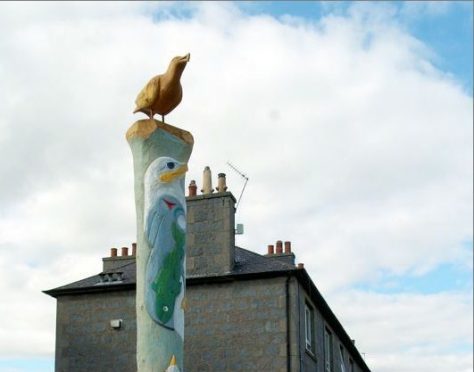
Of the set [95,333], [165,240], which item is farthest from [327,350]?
[165,240]

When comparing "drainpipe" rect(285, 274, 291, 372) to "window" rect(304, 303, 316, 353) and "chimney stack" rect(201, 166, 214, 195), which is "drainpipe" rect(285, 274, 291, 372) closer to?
"window" rect(304, 303, 316, 353)

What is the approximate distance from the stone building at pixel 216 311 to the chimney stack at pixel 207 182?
0.79ft

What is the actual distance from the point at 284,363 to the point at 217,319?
6.18 ft

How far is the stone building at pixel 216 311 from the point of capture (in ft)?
63.4

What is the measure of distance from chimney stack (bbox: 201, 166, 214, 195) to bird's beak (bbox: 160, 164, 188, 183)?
6633 mm

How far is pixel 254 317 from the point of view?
19.5 metres

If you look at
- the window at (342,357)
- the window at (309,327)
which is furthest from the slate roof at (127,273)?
the window at (342,357)

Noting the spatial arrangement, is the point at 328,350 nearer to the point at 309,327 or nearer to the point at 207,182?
the point at 309,327

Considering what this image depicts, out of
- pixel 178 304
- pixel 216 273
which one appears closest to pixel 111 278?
pixel 216 273

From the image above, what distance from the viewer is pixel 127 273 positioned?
21172mm

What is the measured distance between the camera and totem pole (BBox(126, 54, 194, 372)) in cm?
1335

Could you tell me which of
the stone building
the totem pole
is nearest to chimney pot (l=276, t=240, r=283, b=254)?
the stone building

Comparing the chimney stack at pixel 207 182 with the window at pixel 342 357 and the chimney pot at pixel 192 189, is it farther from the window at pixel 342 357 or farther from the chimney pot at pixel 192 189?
the window at pixel 342 357

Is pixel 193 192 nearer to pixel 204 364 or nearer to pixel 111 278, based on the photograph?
pixel 111 278
